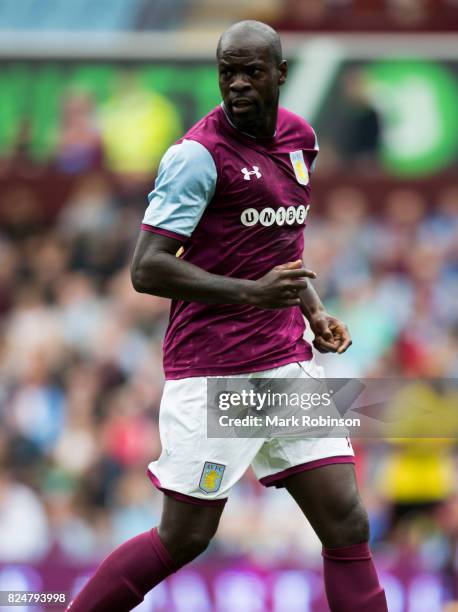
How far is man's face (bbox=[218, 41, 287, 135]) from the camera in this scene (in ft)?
15.1

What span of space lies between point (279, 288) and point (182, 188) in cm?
47

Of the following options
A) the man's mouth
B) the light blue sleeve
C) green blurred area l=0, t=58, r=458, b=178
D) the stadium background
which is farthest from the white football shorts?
green blurred area l=0, t=58, r=458, b=178

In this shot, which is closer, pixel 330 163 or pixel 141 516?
pixel 141 516

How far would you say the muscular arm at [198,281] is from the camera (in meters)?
4.51

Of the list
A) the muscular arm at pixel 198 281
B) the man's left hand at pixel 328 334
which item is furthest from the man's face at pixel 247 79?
the man's left hand at pixel 328 334

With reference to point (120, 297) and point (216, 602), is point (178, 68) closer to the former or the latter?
point (120, 297)

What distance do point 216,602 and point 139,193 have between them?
521 centimetres

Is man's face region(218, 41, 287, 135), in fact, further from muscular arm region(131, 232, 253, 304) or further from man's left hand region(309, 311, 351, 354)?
man's left hand region(309, 311, 351, 354)

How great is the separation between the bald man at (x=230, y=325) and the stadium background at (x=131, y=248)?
341cm

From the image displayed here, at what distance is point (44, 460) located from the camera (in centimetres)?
927

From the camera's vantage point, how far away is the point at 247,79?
4.61 metres

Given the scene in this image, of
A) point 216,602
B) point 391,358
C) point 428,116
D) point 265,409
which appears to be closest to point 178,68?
point 428,116

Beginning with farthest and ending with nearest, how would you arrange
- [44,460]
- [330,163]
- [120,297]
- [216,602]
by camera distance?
[330,163], [120,297], [44,460], [216,602]

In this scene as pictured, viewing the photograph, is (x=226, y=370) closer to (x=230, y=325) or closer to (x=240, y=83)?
(x=230, y=325)
